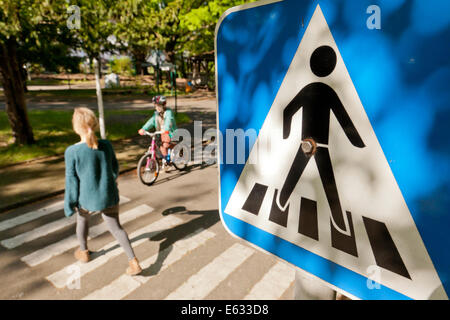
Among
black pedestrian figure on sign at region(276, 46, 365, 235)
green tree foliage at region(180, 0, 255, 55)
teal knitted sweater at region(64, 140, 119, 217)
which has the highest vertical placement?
green tree foliage at region(180, 0, 255, 55)

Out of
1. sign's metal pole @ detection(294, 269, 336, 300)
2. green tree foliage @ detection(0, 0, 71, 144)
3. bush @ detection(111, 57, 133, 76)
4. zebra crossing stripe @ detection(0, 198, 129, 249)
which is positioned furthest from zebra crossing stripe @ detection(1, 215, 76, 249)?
bush @ detection(111, 57, 133, 76)

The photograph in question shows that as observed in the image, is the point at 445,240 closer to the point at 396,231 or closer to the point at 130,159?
the point at 396,231

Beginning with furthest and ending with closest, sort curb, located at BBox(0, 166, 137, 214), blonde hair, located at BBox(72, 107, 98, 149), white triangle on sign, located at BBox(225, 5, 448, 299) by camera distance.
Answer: curb, located at BBox(0, 166, 137, 214) < blonde hair, located at BBox(72, 107, 98, 149) < white triangle on sign, located at BBox(225, 5, 448, 299)

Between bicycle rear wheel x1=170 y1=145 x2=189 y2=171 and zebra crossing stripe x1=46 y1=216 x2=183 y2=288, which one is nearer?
zebra crossing stripe x1=46 y1=216 x2=183 y2=288

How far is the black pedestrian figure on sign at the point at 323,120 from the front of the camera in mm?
775

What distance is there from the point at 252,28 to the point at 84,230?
391cm

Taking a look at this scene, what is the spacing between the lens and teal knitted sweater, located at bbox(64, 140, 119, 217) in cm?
341

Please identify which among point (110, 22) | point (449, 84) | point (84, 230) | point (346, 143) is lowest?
point (84, 230)

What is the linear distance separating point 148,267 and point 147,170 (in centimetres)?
327

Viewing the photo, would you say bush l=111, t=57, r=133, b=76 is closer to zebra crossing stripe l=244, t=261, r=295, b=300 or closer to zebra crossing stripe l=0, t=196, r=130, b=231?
zebra crossing stripe l=0, t=196, r=130, b=231

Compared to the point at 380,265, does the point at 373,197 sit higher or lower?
higher

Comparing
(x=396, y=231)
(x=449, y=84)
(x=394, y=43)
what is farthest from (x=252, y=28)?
(x=396, y=231)

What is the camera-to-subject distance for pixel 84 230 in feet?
12.9

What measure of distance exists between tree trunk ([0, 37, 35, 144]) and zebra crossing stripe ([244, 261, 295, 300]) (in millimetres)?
9569
